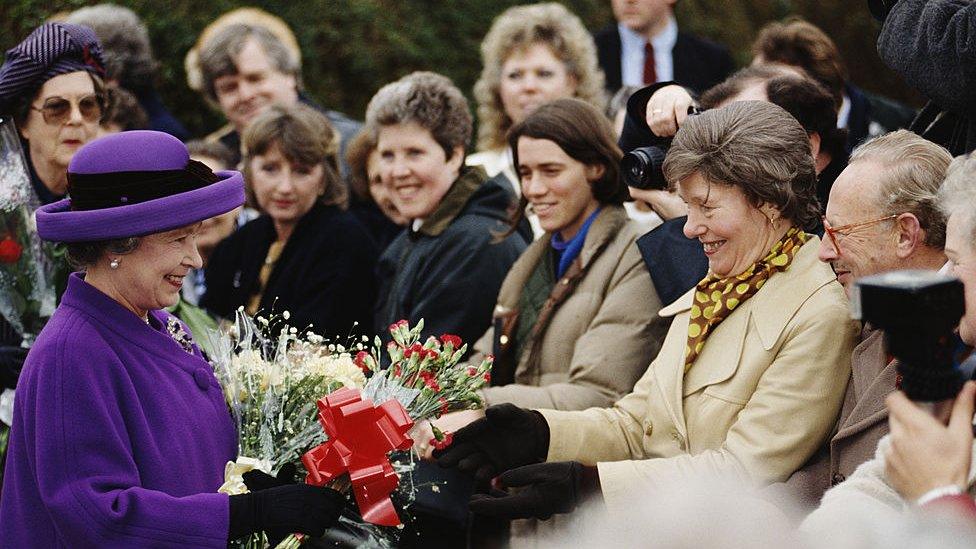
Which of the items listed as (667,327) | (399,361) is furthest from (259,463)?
(667,327)

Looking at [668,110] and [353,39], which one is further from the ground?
[353,39]

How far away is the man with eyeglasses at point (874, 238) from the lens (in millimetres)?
3295

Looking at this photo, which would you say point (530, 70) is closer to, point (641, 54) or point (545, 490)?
point (641, 54)

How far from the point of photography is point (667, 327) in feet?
14.6

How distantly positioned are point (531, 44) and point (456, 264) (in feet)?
6.30

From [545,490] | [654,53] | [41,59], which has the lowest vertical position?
[545,490]

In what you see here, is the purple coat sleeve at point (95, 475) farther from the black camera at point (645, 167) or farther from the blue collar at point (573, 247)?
the blue collar at point (573, 247)

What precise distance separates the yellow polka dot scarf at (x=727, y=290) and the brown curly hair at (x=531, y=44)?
113 inches

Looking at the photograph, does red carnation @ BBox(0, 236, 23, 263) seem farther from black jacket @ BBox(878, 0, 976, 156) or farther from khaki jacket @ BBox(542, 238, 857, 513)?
black jacket @ BBox(878, 0, 976, 156)

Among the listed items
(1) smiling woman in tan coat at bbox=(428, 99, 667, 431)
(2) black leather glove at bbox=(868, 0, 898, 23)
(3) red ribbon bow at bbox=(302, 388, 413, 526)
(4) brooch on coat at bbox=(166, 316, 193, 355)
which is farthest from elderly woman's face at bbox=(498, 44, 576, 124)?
(3) red ribbon bow at bbox=(302, 388, 413, 526)

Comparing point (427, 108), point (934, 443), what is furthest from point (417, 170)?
point (934, 443)

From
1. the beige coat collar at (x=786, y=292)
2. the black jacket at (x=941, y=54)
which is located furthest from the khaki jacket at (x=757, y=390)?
the black jacket at (x=941, y=54)

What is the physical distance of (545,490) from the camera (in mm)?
3723

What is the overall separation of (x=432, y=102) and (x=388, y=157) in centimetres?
33
